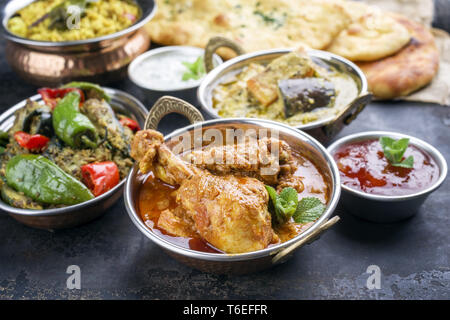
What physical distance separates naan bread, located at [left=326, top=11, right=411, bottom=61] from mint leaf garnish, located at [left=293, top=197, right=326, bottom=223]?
2.20m

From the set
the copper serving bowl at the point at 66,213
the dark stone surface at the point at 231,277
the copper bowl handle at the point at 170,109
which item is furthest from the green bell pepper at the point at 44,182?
the copper bowl handle at the point at 170,109

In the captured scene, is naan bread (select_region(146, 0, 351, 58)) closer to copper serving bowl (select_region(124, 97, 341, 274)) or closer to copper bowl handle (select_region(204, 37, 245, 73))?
copper bowl handle (select_region(204, 37, 245, 73))

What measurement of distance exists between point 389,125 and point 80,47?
2.71 m

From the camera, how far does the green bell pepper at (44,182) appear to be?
2.64 m

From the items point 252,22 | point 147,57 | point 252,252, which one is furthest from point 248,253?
point 252,22

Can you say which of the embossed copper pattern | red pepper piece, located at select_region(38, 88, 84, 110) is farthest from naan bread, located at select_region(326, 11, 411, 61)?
red pepper piece, located at select_region(38, 88, 84, 110)

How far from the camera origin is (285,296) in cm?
245

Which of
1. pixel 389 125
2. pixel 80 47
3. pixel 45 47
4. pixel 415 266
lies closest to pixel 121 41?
pixel 80 47

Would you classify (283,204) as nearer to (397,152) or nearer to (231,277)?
(231,277)

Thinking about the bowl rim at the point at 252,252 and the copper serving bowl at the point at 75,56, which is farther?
the copper serving bowl at the point at 75,56

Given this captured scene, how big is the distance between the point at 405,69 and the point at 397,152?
1.51 meters

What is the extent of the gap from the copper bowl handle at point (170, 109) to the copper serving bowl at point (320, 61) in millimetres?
293

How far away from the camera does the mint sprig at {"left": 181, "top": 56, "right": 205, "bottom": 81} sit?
3.93 metres

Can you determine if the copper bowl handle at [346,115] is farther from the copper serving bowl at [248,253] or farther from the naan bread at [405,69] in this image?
the naan bread at [405,69]
